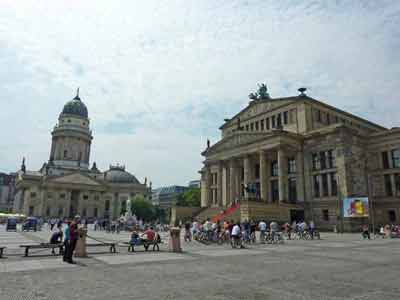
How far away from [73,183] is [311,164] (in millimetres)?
90921

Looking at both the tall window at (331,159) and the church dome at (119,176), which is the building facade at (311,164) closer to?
the tall window at (331,159)

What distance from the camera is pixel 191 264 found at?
14320 mm

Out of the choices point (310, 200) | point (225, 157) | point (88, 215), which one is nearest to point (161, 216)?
point (88, 215)

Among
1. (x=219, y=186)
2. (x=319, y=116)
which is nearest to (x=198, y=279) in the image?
(x=319, y=116)

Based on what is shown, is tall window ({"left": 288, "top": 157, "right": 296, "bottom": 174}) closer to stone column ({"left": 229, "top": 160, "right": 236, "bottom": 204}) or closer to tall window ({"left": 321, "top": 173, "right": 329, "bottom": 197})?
tall window ({"left": 321, "top": 173, "right": 329, "bottom": 197})

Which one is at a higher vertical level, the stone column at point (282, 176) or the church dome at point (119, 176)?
the church dome at point (119, 176)

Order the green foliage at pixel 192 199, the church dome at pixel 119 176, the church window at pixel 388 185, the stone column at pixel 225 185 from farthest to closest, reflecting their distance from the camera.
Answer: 1. the church dome at pixel 119 176
2. the green foliage at pixel 192 199
3. the stone column at pixel 225 185
4. the church window at pixel 388 185

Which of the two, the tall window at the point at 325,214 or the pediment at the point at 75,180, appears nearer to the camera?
the tall window at the point at 325,214

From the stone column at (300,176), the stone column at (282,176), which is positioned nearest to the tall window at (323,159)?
the stone column at (300,176)

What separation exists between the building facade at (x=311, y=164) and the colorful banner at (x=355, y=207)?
219 centimetres

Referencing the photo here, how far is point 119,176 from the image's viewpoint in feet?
450

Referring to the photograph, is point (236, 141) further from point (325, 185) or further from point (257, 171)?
point (325, 185)

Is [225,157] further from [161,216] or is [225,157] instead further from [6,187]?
[6,187]

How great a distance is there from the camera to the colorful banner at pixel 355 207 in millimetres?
43188
